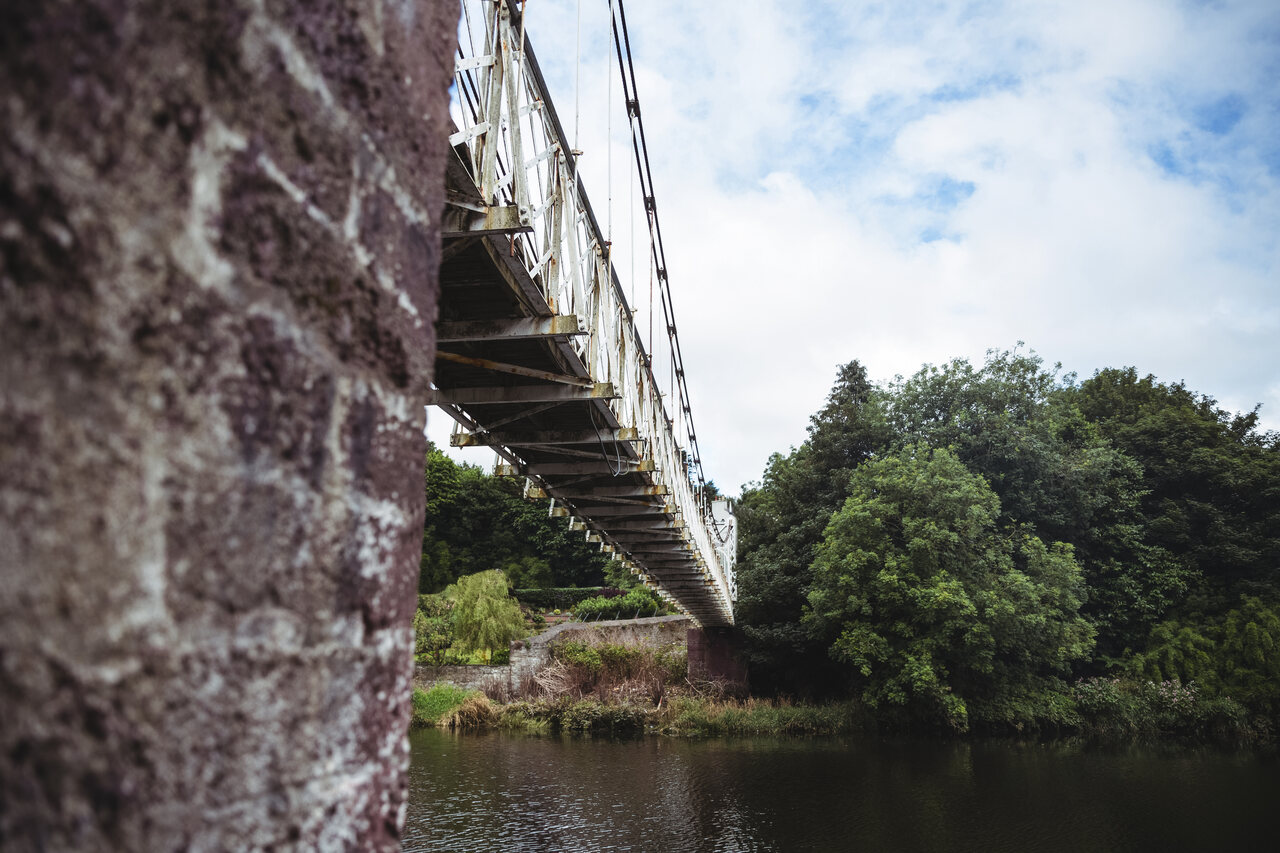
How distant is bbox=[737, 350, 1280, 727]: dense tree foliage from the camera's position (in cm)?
1685

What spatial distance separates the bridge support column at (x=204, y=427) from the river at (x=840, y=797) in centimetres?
995

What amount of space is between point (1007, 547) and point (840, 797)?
8.50m

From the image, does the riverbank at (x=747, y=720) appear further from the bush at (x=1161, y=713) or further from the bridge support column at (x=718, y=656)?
the bridge support column at (x=718, y=656)

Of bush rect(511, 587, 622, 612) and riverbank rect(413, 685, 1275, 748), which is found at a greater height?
bush rect(511, 587, 622, 612)

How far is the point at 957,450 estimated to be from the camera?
20875 mm

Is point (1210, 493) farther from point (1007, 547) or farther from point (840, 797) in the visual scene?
point (840, 797)

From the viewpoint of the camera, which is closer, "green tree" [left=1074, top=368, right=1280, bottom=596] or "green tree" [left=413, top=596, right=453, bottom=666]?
"green tree" [left=1074, top=368, right=1280, bottom=596]

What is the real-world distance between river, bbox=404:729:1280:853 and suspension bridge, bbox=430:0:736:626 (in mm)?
4260

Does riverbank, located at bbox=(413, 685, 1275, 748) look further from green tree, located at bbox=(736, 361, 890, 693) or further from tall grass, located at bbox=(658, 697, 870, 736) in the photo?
green tree, located at bbox=(736, 361, 890, 693)

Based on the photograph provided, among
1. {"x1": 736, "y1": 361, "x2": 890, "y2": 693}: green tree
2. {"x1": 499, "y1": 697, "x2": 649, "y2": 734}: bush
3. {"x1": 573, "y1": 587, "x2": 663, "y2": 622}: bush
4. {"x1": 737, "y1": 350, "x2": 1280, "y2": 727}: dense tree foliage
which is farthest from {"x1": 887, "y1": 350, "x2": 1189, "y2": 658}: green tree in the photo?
{"x1": 573, "y1": 587, "x2": 663, "y2": 622}: bush

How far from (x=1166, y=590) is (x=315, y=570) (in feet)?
81.8

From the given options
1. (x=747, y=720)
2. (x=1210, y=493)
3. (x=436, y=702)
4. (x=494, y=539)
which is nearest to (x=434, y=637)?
(x=436, y=702)

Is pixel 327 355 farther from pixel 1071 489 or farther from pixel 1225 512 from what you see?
pixel 1225 512

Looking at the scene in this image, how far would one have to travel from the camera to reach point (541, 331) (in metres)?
4.45
